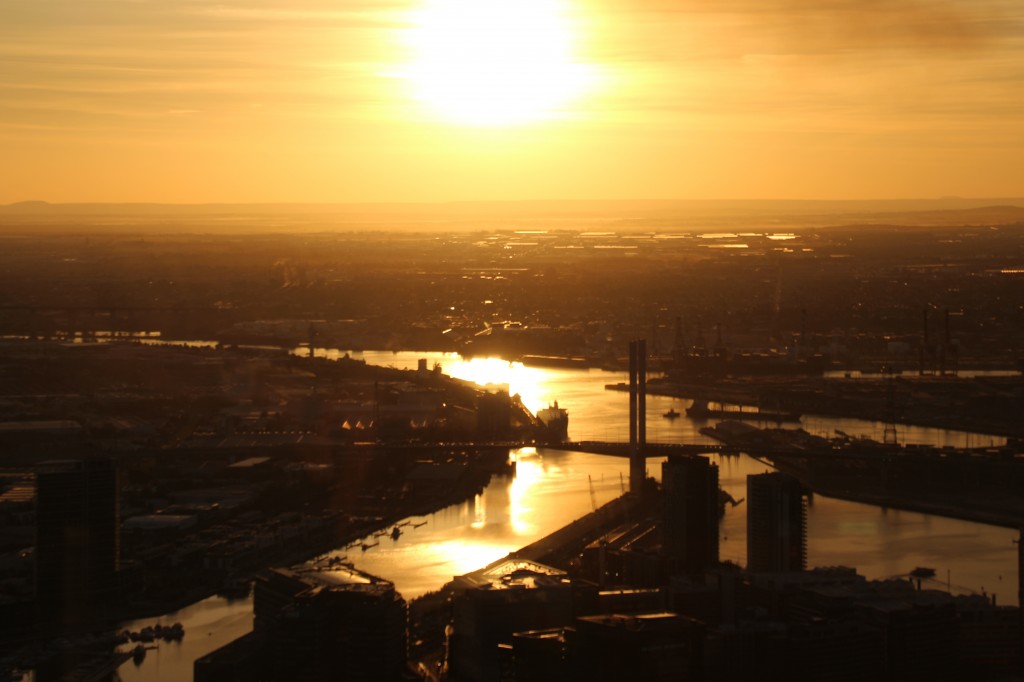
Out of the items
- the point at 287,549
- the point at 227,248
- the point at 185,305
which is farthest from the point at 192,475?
the point at 227,248

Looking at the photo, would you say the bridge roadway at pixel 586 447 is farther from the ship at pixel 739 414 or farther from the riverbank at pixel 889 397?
the riverbank at pixel 889 397

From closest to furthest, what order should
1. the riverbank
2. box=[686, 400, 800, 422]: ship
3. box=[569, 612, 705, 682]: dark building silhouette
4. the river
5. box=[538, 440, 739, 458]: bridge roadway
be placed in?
box=[569, 612, 705, 682]: dark building silhouette
the river
box=[538, 440, 739, 458]: bridge roadway
the riverbank
box=[686, 400, 800, 422]: ship

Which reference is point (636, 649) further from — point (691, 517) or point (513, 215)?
point (513, 215)

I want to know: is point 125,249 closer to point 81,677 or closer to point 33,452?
point 33,452

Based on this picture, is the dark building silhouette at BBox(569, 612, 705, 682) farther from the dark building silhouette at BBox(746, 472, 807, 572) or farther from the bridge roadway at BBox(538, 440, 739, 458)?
the bridge roadway at BBox(538, 440, 739, 458)

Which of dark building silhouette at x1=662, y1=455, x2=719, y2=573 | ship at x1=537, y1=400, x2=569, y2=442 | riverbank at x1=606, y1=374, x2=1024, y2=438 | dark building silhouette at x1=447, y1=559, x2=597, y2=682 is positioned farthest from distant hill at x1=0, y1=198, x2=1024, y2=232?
dark building silhouette at x1=447, y1=559, x2=597, y2=682

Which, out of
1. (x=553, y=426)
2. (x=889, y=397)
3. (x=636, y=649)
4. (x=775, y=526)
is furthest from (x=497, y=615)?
(x=889, y=397)
